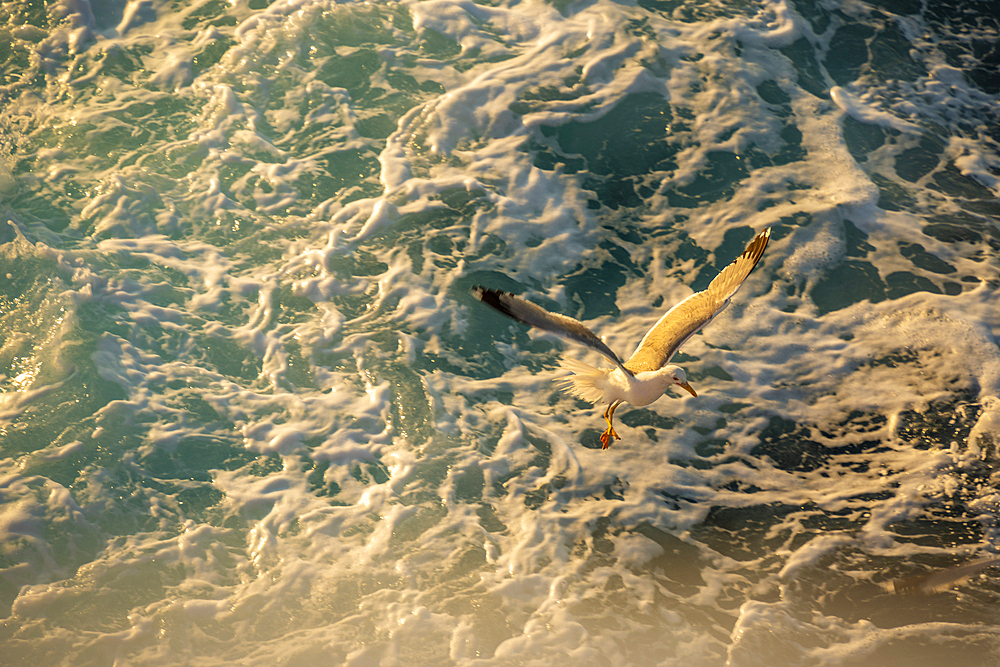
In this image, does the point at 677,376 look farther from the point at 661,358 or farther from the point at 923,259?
the point at 923,259

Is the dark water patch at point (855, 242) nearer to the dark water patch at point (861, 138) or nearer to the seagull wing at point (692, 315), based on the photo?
the dark water patch at point (861, 138)

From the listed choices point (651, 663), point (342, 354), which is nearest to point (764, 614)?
point (651, 663)

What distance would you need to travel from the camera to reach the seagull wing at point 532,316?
3.64 metres

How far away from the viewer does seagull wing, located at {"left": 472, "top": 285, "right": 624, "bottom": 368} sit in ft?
12.0

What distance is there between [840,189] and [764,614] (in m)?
4.72

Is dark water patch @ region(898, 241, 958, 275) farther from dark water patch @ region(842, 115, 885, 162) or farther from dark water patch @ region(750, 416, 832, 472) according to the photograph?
dark water patch @ region(750, 416, 832, 472)

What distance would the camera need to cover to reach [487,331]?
643 cm

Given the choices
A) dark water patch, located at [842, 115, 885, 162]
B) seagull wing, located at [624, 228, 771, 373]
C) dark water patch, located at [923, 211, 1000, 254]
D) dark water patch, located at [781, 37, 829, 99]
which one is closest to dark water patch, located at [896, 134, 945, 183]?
dark water patch, located at [842, 115, 885, 162]

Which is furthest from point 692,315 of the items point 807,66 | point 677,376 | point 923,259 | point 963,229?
point 807,66

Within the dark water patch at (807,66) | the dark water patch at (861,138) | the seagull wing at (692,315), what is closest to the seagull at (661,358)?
the seagull wing at (692,315)

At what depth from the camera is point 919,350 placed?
6.17 metres

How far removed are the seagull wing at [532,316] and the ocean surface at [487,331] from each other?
6.80 feet

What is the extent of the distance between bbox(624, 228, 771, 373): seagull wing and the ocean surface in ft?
3.88

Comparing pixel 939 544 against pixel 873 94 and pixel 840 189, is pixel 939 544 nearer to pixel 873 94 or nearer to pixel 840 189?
pixel 840 189
